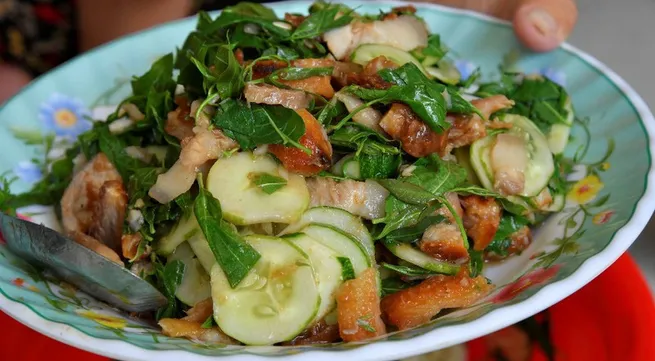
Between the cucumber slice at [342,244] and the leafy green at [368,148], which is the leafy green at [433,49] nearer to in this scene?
the leafy green at [368,148]

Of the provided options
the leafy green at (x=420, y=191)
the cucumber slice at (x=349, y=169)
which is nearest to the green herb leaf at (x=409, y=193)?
the leafy green at (x=420, y=191)

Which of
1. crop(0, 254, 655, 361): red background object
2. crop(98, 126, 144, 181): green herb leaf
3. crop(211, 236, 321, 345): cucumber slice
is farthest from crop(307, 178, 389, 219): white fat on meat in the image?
crop(98, 126, 144, 181): green herb leaf

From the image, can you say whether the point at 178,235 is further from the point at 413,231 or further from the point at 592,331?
the point at 592,331

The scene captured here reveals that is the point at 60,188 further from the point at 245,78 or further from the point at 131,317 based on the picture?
the point at 245,78

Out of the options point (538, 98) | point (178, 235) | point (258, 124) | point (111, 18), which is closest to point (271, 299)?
point (178, 235)

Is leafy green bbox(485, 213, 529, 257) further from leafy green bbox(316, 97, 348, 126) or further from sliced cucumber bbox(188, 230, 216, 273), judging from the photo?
sliced cucumber bbox(188, 230, 216, 273)

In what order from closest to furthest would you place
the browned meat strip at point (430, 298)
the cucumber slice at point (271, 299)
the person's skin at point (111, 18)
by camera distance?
the cucumber slice at point (271, 299), the browned meat strip at point (430, 298), the person's skin at point (111, 18)

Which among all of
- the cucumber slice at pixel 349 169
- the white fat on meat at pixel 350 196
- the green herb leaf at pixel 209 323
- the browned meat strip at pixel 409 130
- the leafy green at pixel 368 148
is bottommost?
the green herb leaf at pixel 209 323
